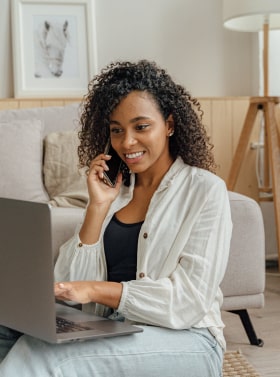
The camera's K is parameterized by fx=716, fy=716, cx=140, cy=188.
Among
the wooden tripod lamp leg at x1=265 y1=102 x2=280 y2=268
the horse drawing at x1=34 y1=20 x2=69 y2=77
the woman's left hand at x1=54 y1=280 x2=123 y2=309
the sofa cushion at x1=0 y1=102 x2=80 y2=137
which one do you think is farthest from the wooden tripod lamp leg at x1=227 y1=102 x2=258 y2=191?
the woman's left hand at x1=54 y1=280 x2=123 y2=309

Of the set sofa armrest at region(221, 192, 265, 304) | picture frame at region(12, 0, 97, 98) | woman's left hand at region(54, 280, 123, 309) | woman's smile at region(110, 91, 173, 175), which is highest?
picture frame at region(12, 0, 97, 98)

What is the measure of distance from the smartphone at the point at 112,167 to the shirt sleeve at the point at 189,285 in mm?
245

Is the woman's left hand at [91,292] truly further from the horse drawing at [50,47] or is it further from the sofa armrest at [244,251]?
the horse drawing at [50,47]

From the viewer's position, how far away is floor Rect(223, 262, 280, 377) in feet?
7.52

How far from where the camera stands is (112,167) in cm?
171

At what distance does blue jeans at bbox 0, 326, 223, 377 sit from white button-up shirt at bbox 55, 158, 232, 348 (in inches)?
1.8

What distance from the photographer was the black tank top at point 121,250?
1600 mm

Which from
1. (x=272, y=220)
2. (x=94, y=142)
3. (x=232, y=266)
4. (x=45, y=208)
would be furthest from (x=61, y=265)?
(x=272, y=220)

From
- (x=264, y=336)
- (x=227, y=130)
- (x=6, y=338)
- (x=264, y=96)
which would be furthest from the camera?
(x=227, y=130)

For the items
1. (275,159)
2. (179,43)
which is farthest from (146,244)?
(179,43)

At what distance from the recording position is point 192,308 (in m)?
1.46

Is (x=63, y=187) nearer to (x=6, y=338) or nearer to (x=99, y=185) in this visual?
(x=99, y=185)

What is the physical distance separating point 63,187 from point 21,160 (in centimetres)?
20

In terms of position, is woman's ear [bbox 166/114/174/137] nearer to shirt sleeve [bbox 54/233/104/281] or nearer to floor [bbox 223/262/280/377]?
shirt sleeve [bbox 54/233/104/281]
